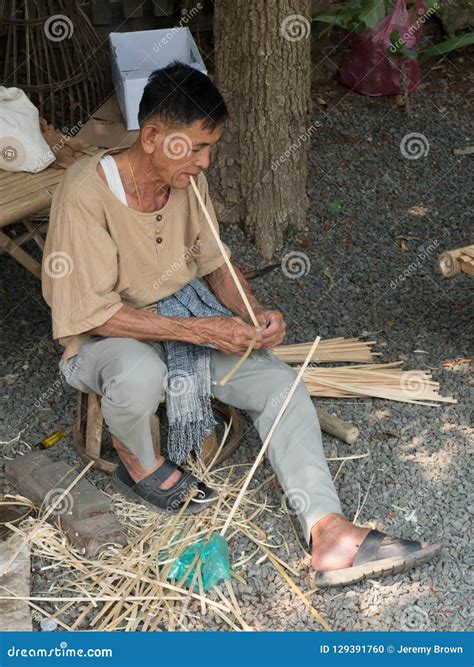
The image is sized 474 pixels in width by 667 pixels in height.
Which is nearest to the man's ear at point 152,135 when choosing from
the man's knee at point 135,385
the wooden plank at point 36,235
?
the man's knee at point 135,385

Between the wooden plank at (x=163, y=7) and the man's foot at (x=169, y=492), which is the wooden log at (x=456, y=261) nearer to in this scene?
the man's foot at (x=169, y=492)

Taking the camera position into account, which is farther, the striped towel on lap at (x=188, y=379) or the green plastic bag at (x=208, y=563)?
the striped towel on lap at (x=188, y=379)

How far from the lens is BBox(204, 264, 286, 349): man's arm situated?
3.13 meters

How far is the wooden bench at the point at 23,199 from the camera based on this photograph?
11.4ft

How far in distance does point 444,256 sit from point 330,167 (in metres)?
1.58

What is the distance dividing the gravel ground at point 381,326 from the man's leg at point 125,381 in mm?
341

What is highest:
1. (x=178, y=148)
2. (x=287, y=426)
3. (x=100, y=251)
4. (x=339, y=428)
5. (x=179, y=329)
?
(x=178, y=148)

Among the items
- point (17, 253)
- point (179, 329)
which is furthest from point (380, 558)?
point (17, 253)

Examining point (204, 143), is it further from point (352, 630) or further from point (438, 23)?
point (438, 23)

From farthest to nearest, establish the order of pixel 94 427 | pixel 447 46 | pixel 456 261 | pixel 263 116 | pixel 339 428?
pixel 447 46, pixel 263 116, pixel 456 261, pixel 339 428, pixel 94 427

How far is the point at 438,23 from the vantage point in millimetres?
6254

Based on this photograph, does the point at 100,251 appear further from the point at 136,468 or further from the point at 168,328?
the point at 136,468

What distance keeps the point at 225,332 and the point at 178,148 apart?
56 centimetres

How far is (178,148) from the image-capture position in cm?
290
